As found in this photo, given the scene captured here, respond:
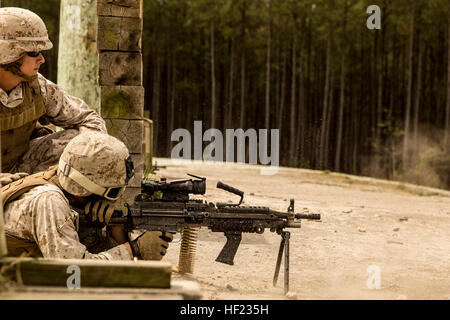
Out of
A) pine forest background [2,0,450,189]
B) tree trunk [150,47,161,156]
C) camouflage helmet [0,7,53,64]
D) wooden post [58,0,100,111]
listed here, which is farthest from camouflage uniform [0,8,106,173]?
tree trunk [150,47,161,156]

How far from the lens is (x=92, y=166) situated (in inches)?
144

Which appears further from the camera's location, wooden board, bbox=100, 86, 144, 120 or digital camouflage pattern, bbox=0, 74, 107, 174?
wooden board, bbox=100, 86, 144, 120

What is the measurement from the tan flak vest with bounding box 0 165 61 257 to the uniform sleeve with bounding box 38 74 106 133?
113cm

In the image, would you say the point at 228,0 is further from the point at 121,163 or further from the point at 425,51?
the point at 121,163

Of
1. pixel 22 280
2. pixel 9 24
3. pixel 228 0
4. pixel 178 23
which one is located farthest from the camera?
pixel 178 23

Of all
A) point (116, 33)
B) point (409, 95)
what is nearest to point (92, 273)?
point (116, 33)

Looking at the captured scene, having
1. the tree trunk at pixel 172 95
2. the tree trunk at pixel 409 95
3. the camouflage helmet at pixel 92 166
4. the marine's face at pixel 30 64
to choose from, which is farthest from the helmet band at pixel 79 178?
the tree trunk at pixel 172 95

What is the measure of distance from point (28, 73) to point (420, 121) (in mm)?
35623

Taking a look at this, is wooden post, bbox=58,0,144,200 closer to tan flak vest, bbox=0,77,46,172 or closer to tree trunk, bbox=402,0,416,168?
tan flak vest, bbox=0,77,46,172

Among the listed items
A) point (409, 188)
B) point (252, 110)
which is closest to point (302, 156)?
point (252, 110)

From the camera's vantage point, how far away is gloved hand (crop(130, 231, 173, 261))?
4.18 metres

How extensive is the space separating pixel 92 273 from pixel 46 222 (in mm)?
895

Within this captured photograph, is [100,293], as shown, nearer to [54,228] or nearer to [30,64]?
[54,228]
